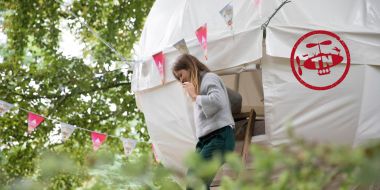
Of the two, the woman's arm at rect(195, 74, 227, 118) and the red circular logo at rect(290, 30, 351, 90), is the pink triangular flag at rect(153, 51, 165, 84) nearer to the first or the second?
the woman's arm at rect(195, 74, 227, 118)

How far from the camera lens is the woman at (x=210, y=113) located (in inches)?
183

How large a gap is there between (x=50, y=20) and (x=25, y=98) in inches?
50.0

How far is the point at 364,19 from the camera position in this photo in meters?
5.28

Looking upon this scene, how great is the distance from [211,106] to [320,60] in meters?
1.08

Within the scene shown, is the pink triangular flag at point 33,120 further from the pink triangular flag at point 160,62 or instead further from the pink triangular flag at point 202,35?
the pink triangular flag at point 202,35

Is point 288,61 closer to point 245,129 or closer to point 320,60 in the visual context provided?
point 320,60

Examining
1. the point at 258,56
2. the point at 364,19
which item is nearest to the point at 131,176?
the point at 258,56

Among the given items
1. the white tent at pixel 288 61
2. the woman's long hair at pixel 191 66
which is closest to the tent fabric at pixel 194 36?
the white tent at pixel 288 61

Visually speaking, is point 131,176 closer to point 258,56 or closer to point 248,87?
point 258,56

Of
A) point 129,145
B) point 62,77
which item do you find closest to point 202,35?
point 129,145

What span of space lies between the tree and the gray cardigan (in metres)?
4.78

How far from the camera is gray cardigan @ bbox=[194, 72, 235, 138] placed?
4.62 meters

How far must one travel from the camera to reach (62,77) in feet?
31.0

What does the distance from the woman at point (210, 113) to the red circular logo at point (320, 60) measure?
A: 768mm
